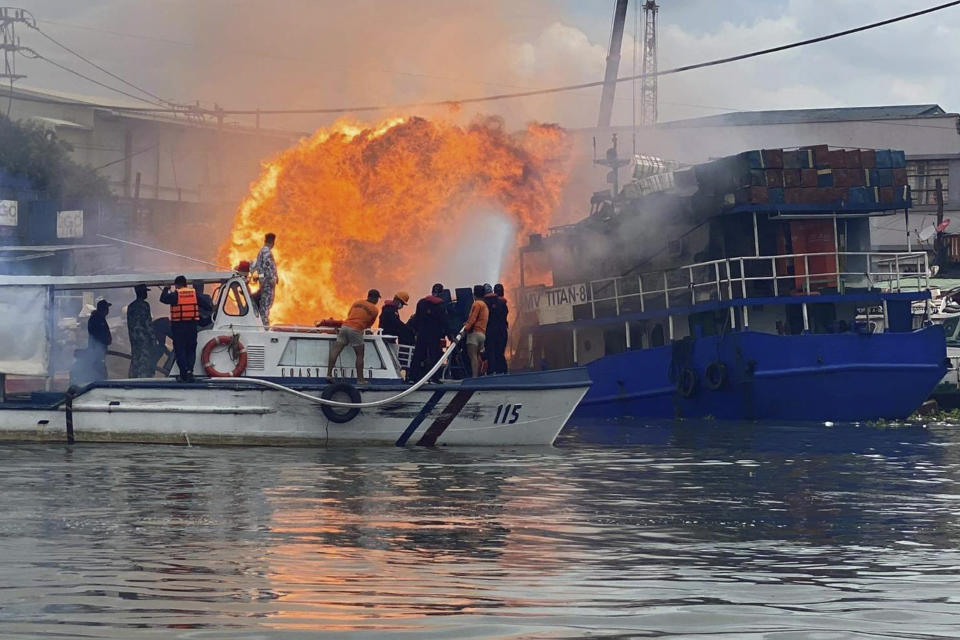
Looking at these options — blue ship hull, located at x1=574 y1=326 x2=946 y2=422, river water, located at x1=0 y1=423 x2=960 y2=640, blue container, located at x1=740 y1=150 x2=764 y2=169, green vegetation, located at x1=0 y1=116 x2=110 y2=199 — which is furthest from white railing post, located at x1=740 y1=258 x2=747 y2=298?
green vegetation, located at x1=0 y1=116 x2=110 y2=199

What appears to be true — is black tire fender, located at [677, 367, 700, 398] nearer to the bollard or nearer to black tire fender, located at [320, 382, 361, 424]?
black tire fender, located at [320, 382, 361, 424]

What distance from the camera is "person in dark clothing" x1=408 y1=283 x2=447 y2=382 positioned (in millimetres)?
19562

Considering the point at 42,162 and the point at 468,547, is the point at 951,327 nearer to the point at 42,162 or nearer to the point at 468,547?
the point at 468,547

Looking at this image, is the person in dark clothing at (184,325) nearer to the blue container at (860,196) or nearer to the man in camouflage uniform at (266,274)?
the man in camouflage uniform at (266,274)

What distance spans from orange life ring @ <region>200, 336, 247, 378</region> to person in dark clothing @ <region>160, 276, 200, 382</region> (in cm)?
21

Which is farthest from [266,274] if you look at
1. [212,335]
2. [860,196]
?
[860,196]

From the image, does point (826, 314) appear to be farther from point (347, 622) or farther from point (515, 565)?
point (347, 622)

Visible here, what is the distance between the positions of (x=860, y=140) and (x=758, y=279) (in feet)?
122

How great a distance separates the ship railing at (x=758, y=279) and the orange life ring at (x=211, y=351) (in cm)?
1257

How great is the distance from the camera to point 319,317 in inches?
1062

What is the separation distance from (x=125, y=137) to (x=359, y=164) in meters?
46.5

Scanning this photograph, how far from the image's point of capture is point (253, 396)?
18438mm

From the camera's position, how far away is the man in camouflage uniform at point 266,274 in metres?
19.1

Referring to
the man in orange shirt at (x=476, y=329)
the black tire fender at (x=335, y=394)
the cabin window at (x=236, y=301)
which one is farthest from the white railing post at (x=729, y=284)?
the cabin window at (x=236, y=301)
